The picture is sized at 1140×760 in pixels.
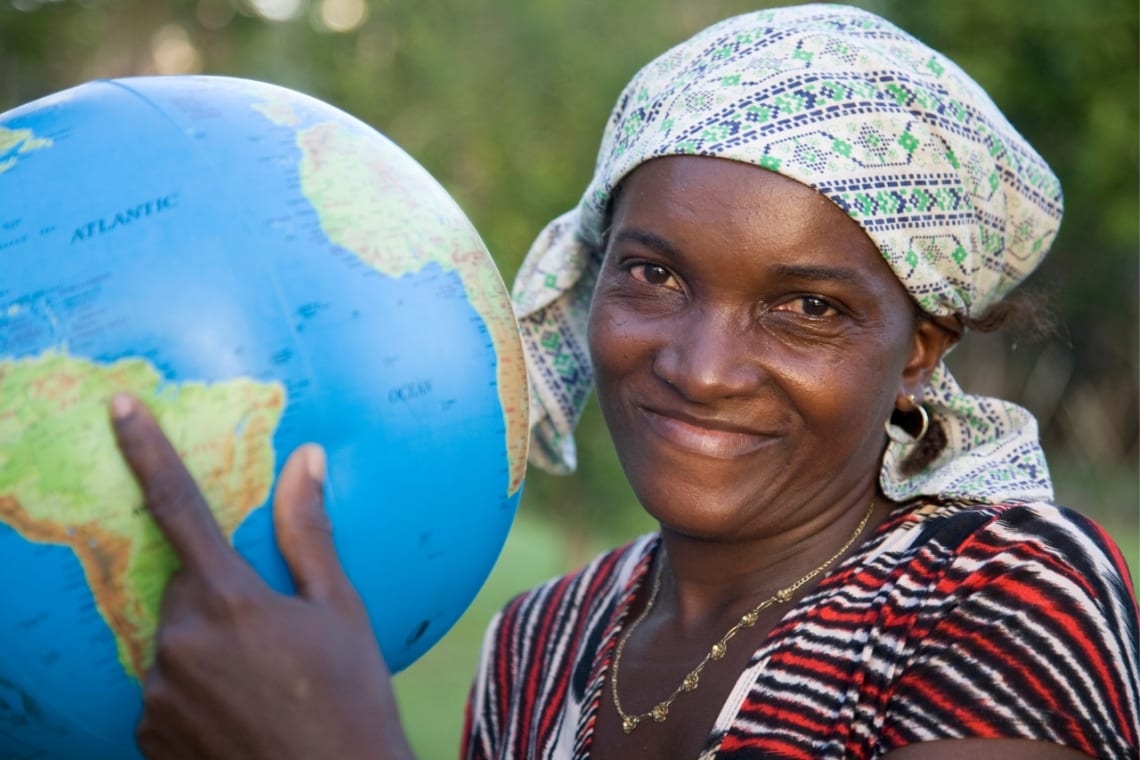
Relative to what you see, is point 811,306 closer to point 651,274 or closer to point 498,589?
point 651,274

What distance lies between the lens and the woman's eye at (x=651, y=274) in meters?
2.26

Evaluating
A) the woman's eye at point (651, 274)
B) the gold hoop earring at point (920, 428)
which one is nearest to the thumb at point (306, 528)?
the woman's eye at point (651, 274)

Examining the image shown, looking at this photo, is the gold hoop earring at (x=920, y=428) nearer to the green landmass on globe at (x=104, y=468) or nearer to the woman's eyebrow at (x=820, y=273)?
the woman's eyebrow at (x=820, y=273)

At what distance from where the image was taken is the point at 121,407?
156 cm

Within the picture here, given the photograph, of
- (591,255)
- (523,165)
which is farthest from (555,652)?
(523,165)

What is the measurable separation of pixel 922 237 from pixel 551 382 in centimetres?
88

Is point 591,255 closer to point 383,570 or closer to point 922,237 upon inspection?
point 922,237

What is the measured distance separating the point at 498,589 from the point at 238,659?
875 cm

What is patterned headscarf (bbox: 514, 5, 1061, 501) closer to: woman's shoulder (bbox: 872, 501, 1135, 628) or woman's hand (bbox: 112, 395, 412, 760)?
woman's shoulder (bbox: 872, 501, 1135, 628)

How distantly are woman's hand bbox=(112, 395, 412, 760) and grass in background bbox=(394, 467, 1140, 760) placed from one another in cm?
289

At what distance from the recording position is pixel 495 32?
308 inches

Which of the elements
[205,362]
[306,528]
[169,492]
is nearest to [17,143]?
[205,362]

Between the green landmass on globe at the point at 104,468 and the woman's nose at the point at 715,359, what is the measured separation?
0.81 meters

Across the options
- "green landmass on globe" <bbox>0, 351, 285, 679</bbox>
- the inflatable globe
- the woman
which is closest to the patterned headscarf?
the woman
